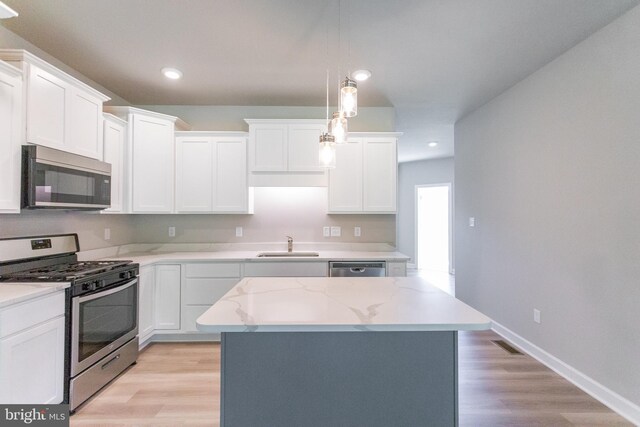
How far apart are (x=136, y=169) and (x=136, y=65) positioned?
3.30ft

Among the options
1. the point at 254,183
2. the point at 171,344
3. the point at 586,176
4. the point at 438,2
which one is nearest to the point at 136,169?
the point at 254,183

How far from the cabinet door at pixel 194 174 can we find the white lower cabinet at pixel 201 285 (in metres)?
0.74

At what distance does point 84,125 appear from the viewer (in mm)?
2502

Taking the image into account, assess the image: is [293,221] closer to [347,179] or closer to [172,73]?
[347,179]

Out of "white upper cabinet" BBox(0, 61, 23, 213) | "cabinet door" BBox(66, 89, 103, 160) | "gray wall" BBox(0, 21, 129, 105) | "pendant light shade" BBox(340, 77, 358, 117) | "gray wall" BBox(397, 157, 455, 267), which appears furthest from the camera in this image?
"gray wall" BBox(397, 157, 455, 267)

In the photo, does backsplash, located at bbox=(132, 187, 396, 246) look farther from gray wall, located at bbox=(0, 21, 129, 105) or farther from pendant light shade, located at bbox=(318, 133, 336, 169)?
pendant light shade, located at bbox=(318, 133, 336, 169)

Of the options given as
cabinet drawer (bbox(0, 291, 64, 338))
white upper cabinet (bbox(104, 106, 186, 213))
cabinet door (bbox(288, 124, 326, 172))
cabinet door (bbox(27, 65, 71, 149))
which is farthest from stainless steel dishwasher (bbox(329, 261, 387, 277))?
cabinet door (bbox(27, 65, 71, 149))

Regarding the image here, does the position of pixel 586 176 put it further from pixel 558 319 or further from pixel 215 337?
pixel 215 337

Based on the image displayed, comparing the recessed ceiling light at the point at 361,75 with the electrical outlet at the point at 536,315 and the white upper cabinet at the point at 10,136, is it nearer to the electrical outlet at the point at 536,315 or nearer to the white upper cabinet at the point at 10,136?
the white upper cabinet at the point at 10,136

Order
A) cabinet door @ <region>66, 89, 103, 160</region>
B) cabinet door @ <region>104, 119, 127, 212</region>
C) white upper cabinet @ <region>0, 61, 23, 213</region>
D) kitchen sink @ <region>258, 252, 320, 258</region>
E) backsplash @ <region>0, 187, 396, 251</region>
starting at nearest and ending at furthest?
white upper cabinet @ <region>0, 61, 23, 213</region> < cabinet door @ <region>66, 89, 103, 160</region> < cabinet door @ <region>104, 119, 127, 212</region> < kitchen sink @ <region>258, 252, 320, 258</region> < backsplash @ <region>0, 187, 396, 251</region>

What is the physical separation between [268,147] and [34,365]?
262 centimetres

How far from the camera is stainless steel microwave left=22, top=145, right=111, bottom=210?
201 cm

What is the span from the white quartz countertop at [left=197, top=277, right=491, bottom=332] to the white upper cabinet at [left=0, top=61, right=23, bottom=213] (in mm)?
1608

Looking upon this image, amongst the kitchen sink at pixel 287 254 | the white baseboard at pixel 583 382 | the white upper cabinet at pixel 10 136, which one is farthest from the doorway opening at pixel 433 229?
the white upper cabinet at pixel 10 136
